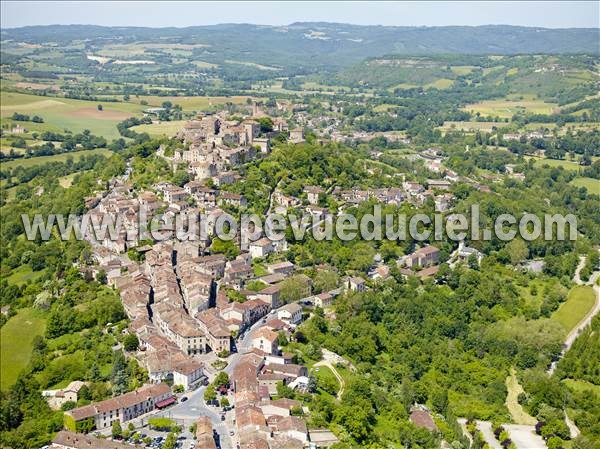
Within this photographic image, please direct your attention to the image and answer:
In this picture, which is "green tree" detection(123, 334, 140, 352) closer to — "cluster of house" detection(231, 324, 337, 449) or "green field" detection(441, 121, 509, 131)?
"cluster of house" detection(231, 324, 337, 449)

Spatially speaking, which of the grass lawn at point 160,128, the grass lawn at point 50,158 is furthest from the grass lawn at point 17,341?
the grass lawn at point 160,128

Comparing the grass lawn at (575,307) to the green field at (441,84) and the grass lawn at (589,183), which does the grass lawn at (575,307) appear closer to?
the grass lawn at (589,183)

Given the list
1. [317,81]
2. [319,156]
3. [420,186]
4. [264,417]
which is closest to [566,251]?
[420,186]

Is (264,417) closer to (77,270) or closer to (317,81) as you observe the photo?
(77,270)

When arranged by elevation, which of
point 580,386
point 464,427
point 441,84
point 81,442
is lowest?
point 580,386

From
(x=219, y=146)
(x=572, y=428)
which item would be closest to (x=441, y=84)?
(x=219, y=146)

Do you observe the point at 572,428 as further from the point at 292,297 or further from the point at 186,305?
the point at 186,305

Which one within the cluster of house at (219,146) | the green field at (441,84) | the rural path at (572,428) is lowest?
the rural path at (572,428)
